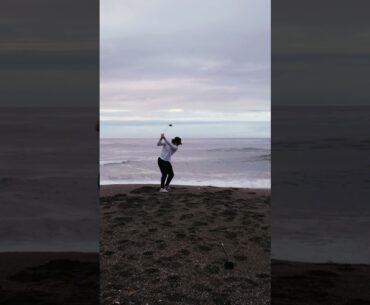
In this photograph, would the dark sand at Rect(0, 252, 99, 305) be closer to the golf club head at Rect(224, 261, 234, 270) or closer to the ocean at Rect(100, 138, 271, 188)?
the golf club head at Rect(224, 261, 234, 270)

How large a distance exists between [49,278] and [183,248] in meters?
1.96

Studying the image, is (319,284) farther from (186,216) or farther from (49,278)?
(49,278)

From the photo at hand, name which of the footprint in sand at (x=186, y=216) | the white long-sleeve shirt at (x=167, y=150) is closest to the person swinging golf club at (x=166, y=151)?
the white long-sleeve shirt at (x=167, y=150)

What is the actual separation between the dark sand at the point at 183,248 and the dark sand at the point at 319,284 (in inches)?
14.0

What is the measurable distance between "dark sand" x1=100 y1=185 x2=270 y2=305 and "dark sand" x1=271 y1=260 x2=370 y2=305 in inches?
14.0

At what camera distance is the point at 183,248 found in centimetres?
664

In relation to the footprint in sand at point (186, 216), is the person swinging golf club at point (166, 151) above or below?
above

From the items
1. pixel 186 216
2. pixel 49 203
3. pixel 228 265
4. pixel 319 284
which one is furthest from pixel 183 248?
pixel 49 203

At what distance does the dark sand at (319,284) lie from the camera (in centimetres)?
581

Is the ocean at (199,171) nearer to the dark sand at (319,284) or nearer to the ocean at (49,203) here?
the ocean at (49,203)

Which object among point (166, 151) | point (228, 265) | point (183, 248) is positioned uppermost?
point (166, 151)

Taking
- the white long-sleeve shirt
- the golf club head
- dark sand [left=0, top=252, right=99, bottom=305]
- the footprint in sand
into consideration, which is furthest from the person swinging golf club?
the golf club head

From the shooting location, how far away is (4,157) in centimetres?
2558

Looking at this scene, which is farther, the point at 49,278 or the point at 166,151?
the point at 166,151
